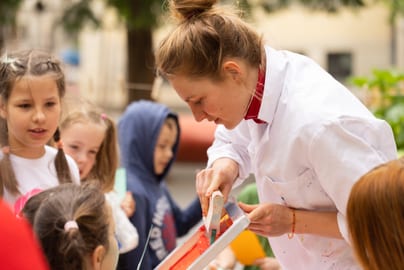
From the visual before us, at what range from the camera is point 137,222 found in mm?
3430

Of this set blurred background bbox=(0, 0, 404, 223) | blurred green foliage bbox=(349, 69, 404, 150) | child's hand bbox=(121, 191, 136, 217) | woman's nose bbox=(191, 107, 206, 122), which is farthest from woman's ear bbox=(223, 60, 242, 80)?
blurred green foliage bbox=(349, 69, 404, 150)

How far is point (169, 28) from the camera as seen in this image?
934 cm

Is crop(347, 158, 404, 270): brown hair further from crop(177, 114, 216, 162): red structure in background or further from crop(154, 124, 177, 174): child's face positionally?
crop(177, 114, 216, 162): red structure in background

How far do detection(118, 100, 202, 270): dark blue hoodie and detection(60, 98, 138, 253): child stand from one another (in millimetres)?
206

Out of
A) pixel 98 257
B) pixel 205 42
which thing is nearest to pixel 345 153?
pixel 205 42

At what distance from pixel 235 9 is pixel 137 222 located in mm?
1450

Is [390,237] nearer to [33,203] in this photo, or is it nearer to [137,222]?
[33,203]

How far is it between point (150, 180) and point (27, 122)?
1.38 metres

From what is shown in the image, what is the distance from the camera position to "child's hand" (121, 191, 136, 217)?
3.36 metres

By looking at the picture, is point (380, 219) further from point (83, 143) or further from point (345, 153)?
point (83, 143)

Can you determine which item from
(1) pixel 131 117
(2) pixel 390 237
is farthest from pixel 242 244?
(2) pixel 390 237

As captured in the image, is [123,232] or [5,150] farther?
[123,232]

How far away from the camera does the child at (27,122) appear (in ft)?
8.20

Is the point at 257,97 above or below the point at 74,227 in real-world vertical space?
above
